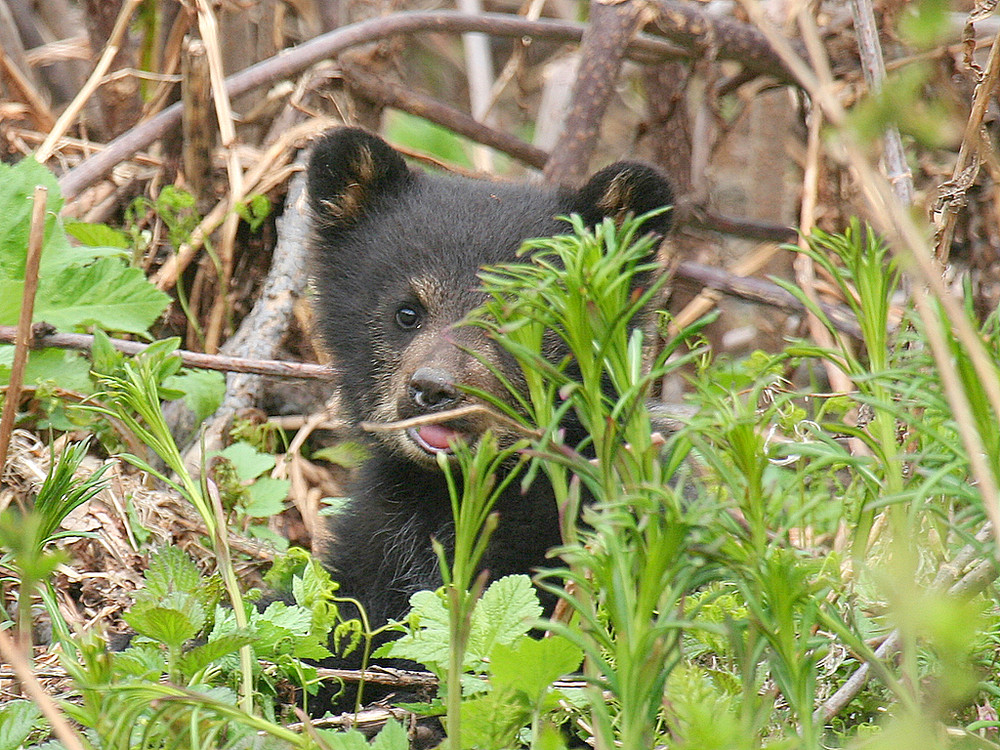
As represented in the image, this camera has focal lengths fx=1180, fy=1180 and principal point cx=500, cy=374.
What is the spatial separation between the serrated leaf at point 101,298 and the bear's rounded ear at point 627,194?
4.09 ft

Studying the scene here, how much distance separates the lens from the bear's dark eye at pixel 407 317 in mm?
3359

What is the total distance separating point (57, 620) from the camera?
1929 mm

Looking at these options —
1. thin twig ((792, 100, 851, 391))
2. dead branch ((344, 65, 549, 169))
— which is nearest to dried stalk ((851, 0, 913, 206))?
thin twig ((792, 100, 851, 391))

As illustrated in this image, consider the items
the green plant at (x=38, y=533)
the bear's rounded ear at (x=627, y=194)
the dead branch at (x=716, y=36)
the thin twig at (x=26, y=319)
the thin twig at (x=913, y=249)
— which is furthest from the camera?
the dead branch at (x=716, y=36)

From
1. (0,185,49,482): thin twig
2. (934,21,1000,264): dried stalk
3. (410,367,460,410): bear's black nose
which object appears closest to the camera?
(0,185,49,482): thin twig

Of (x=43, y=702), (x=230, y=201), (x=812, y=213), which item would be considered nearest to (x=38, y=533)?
(x=43, y=702)

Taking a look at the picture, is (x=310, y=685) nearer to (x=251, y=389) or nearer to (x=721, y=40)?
(x=251, y=389)

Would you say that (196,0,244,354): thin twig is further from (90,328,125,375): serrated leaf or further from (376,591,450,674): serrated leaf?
(376,591,450,674): serrated leaf

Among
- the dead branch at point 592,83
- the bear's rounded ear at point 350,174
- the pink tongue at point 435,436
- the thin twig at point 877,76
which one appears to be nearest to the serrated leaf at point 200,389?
the bear's rounded ear at point 350,174

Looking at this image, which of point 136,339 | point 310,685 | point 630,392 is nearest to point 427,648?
point 310,685

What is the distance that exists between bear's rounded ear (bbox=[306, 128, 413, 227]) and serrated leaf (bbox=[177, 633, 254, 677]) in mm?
2096

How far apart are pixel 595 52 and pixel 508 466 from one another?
1826mm

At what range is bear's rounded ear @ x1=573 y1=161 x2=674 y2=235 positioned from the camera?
3.29 metres

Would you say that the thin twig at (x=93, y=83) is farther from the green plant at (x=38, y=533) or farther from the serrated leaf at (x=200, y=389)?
the green plant at (x=38, y=533)
